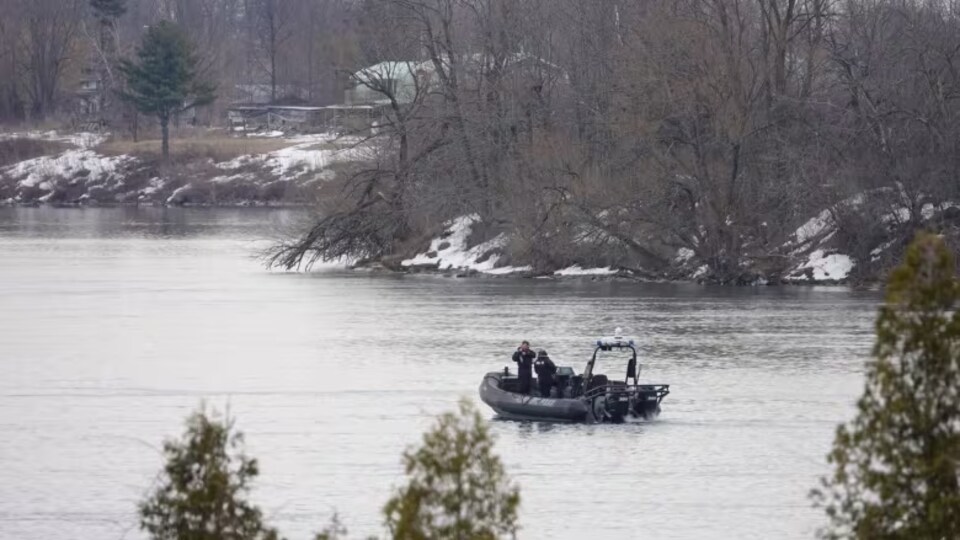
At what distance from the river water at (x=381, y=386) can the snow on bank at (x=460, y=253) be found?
196 centimetres

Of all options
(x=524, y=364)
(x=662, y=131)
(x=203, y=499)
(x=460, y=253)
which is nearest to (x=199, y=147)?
(x=460, y=253)

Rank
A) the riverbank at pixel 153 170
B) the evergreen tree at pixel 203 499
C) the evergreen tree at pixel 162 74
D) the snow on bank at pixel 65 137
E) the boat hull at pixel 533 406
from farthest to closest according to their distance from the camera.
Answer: the snow on bank at pixel 65 137, the evergreen tree at pixel 162 74, the riverbank at pixel 153 170, the boat hull at pixel 533 406, the evergreen tree at pixel 203 499

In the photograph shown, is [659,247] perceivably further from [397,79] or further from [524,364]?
[524,364]

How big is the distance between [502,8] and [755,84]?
1172 cm

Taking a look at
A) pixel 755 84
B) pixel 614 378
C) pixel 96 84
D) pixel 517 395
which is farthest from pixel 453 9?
pixel 96 84

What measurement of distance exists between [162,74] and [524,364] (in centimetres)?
8188

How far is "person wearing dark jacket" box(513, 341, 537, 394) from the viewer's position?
31.4 metres

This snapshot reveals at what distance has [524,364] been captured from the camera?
1249 inches

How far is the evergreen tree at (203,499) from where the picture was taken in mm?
10375

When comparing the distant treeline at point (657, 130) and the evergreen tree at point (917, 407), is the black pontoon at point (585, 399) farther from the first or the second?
Answer: the distant treeline at point (657, 130)

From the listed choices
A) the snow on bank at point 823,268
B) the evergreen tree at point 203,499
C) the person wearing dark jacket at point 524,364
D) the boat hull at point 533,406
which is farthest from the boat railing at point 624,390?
the snow on bank at point 823,268

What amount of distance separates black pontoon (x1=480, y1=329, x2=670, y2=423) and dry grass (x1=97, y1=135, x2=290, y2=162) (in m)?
80.0

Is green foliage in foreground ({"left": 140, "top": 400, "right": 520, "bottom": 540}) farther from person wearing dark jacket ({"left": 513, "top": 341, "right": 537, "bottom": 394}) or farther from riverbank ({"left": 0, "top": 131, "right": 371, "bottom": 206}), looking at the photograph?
riverbank ({"left": 0, "top": 131, "right": 371, "bottom": 206})

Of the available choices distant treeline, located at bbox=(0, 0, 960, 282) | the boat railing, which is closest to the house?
distant treeline, located at bbox=(0, 0, 960, 282)
